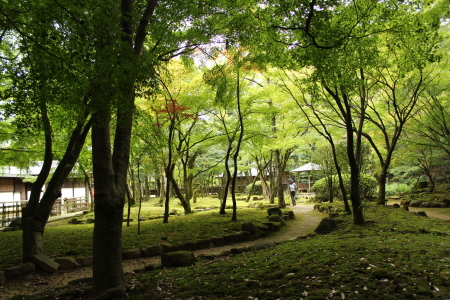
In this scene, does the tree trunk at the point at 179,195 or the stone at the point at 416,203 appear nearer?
the tree trunk at the point at 179,195

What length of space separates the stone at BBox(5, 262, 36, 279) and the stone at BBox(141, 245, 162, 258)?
2.15 metres

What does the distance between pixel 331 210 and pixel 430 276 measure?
8.87 m

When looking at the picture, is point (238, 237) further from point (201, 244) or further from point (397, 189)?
point (397, 189)

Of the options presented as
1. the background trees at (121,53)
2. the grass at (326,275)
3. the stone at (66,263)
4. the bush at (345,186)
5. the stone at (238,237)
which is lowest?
the stone at (238,237)

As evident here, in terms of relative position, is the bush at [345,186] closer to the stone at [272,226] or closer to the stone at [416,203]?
the stone at [416,203]

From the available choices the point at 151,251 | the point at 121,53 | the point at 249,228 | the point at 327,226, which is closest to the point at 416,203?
the point at 327,226

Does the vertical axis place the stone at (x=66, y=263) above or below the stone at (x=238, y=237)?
above

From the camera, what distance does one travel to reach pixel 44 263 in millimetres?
5465

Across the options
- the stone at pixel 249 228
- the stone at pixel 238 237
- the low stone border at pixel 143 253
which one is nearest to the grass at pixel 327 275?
the low stone border at pixel 143 253

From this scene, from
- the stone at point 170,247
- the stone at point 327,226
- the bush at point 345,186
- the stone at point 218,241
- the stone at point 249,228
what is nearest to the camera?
the stone at point 170,247

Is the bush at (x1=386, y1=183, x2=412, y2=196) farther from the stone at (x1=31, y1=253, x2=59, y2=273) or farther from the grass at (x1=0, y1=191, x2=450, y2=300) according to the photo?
the stone at (x1=31, y1=253, x2=59, y2=273)

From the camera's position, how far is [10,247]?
278 inches

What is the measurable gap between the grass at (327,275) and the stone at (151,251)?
1.79 meters

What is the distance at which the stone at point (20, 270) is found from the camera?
508 cm
